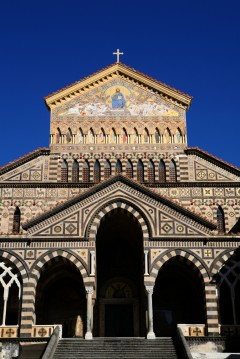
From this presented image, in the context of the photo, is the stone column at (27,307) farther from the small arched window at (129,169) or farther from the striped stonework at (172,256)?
the small arched window at (129,169)

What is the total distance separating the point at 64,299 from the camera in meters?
30.6

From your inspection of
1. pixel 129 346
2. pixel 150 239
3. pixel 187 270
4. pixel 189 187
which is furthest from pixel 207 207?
pixel 129 346

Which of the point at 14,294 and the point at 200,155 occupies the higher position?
the point at 200,155

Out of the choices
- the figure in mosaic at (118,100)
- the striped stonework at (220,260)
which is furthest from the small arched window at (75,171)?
the striped stonework at (220,260)

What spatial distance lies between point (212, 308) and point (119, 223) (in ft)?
24.1

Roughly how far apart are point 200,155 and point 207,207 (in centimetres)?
373

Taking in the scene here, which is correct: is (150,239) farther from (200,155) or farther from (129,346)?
(200,155)

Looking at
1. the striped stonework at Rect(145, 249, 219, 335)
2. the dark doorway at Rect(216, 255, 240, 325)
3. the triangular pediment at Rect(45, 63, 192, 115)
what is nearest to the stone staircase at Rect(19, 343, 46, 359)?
the striped stonework at Rect(145, 249, 219, 335)

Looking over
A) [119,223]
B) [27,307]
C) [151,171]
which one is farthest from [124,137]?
[27,307]

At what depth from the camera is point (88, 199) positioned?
27.7m

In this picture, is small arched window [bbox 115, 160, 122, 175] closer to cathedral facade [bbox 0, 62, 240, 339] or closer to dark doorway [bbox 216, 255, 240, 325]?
cathedral facade [bbox 0, 62, 240, 339]

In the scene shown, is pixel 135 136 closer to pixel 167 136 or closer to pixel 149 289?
pixel 167 136

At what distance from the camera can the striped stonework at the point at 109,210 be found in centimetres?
2692

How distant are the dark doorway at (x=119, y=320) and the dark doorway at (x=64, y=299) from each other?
1.42 m
